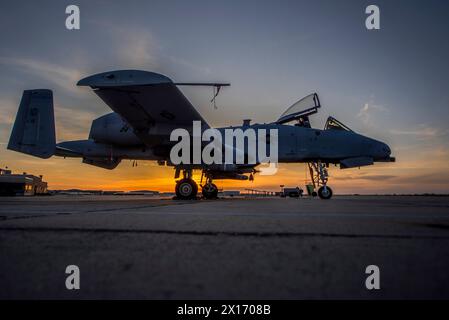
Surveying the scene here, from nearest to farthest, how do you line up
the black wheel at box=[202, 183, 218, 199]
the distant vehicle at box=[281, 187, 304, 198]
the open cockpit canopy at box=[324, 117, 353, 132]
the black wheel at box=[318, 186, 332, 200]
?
the black wheel at box=[318, 186, 332, 200] → the black wheel at box=[202, 183, 218, 199] → the open cockpit canopy at box=[324, 117, 353, 132] → the distant vehicle at box=[281, 187, 304, 198]

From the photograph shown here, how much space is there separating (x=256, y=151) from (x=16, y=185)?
27.4m

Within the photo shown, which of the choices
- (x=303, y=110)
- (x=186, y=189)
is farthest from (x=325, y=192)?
(x=186, y=189)

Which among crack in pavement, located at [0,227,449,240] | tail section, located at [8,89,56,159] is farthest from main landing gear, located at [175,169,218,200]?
crack in pavement, located at [0,227,449,240]

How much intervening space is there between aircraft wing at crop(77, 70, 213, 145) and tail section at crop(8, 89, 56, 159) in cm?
379

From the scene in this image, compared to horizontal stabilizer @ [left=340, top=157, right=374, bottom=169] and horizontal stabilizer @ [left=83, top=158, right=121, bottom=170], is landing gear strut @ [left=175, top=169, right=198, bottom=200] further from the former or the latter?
horizontal stabilizer @ [left=340, top=157, right=374, bottom=169]

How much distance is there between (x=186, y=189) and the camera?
32.1ft

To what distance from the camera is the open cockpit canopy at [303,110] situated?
12723 mm

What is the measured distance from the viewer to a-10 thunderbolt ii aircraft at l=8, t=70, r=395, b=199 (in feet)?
23.6

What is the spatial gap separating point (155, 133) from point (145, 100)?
1407 mm

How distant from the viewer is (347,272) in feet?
3.18

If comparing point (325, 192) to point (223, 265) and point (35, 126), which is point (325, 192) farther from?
point (223, 265)

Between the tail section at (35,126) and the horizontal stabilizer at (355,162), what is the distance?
1117cm

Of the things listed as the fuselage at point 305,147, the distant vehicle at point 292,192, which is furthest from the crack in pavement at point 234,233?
the distant vehicle at point 292,192

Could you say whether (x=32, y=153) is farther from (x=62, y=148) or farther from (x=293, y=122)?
(x=293, y=122)
